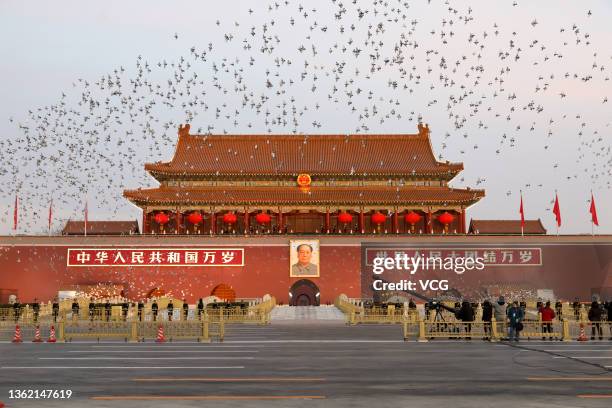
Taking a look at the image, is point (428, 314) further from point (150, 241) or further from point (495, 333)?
point (150, 241)

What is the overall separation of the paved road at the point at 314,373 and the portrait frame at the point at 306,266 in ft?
90.1

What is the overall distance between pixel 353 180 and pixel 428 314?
28129mm

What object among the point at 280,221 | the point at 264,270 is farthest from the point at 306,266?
the point at 280,221

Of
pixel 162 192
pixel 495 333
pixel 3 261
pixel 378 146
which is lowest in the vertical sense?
pixel 495 333

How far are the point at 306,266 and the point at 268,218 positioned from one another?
17.8 feet

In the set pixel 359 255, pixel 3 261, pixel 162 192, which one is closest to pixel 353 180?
pixel 359 255

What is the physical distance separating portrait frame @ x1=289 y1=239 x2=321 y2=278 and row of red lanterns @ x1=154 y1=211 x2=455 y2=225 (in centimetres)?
397

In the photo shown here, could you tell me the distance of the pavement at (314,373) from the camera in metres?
12.8

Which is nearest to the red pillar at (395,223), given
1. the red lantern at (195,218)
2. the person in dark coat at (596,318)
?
the red lantern at (195,218)

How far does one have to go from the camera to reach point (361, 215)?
5588 cm

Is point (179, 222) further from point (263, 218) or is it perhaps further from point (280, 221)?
point (280, 221)

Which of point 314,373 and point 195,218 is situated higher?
point 195,218

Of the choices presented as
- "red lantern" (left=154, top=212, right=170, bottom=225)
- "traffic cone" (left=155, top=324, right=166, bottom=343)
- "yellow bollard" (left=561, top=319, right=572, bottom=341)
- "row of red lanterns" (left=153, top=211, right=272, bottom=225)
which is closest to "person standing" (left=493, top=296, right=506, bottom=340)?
"yellow bollard" (left=561, top=319, right=572, bottom=341)

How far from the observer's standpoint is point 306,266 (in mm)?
52312
